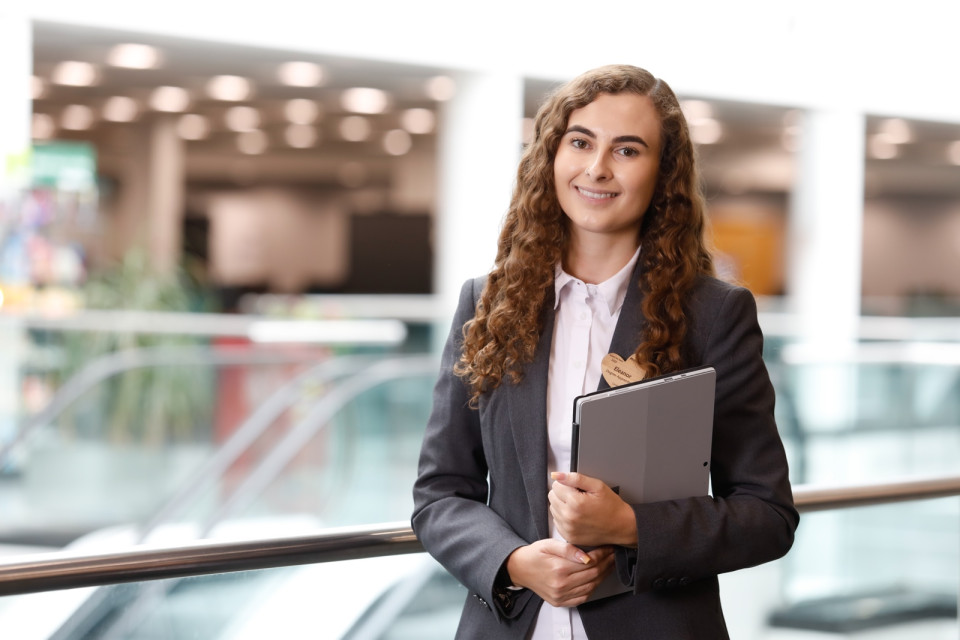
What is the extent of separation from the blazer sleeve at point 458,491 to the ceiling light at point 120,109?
44.9 ft

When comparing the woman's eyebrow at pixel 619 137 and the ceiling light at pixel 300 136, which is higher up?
the ceiling light at pixel 300 136

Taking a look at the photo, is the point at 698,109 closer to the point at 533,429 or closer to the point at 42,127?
the point at 42,127

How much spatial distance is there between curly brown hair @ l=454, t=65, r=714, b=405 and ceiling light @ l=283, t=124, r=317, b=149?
16267 mm

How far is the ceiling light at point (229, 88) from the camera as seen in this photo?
12047mm

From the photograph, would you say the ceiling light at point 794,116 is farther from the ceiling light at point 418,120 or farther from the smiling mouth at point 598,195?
the smiling mouth at point 598,195

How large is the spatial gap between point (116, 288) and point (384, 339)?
201 cm

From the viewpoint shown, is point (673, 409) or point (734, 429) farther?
point (734, 429)

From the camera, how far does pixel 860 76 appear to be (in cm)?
1101

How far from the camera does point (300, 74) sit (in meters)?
11.2

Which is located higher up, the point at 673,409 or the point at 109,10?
the point at 109,10

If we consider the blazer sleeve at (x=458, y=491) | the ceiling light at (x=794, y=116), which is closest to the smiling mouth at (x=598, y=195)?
the blazer sleeve at (x=458, y=491)

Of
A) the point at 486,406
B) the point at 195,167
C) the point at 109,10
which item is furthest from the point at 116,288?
the point at 195,167

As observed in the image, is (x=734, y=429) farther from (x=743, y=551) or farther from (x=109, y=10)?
(x=109, y=10)

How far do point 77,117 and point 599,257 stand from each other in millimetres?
16642
